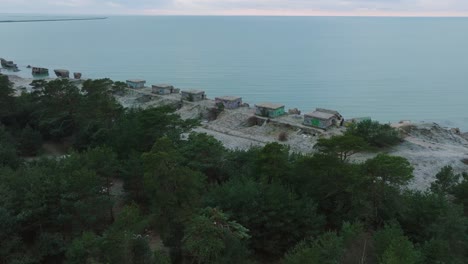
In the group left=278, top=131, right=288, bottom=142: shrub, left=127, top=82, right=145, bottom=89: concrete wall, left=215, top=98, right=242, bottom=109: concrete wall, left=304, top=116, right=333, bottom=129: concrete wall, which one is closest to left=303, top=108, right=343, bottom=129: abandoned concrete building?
left=304, top=116, right=333, bottom=129: concrete wall

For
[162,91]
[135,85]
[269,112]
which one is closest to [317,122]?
[269,112]

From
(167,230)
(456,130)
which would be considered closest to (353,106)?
(456,130)

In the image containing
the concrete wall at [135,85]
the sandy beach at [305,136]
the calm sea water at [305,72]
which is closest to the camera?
the sandy beach at [305,136]

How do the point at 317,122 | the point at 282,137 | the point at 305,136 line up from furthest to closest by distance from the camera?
1. the point at 317,122
2. the point at 282,137
3. the point at 305,136

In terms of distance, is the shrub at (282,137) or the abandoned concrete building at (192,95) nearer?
the shrub at (282,137)

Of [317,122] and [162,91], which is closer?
[317,122]

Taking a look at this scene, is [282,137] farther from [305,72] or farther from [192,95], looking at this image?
[305,72]

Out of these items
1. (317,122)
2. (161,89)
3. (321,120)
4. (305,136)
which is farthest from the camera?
(161,89)

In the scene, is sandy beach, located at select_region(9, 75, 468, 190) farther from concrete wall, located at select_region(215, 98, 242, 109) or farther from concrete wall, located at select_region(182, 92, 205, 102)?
concrete wall, located at select_region(182, 92, 205, 102)

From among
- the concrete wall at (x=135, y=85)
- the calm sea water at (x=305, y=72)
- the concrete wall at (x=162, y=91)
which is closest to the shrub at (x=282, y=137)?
the calm sea water at (x=305, y=72)

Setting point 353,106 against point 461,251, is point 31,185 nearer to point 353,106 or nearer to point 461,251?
point 461,251

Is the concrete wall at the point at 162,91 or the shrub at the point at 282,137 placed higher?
the concrete wall at the point at 162,91

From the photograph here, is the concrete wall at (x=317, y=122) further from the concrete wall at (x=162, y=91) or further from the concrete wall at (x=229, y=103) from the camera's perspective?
the concrete wall at (x=162, y=91)
